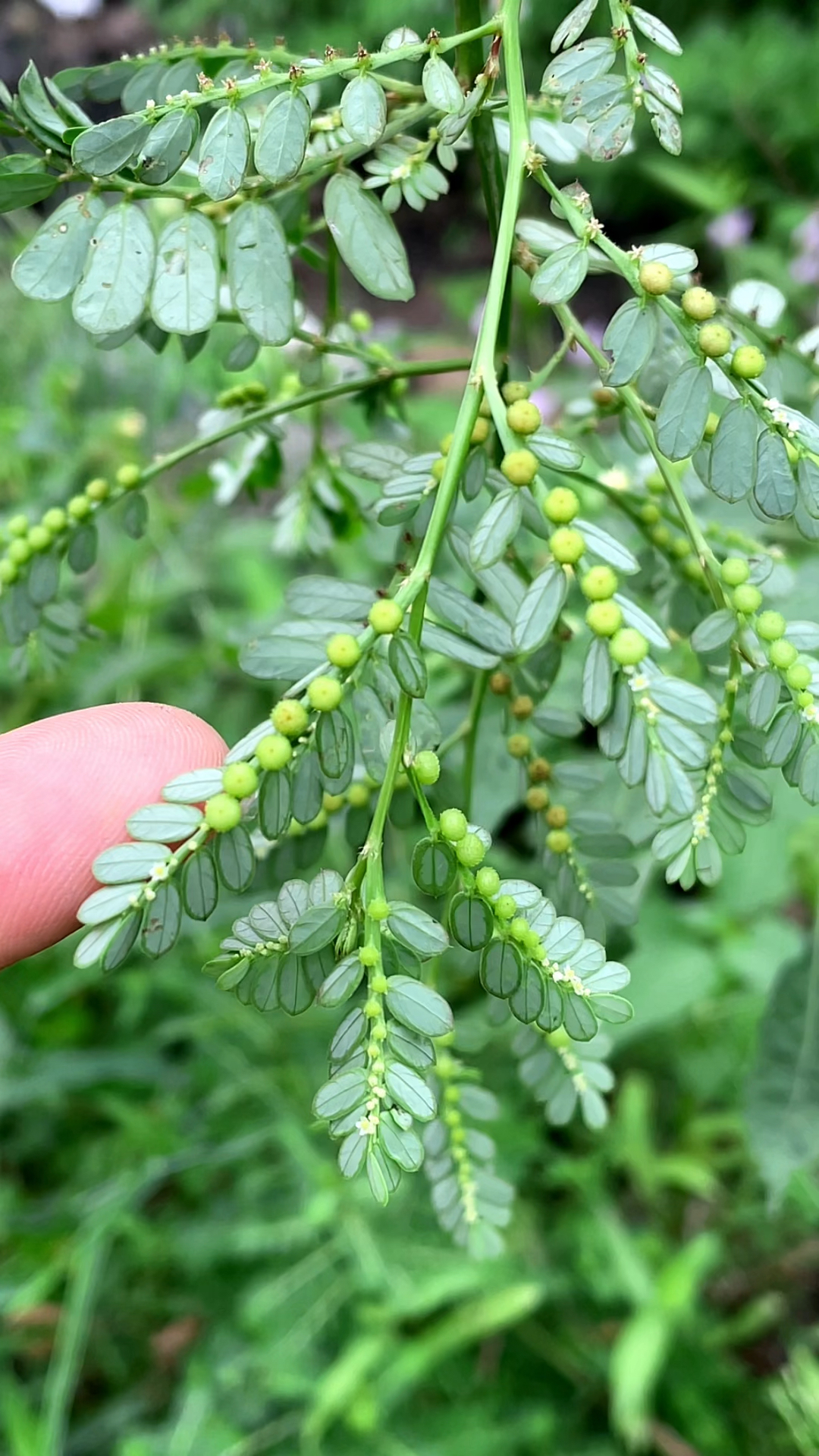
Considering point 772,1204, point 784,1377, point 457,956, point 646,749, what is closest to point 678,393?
point 646,749

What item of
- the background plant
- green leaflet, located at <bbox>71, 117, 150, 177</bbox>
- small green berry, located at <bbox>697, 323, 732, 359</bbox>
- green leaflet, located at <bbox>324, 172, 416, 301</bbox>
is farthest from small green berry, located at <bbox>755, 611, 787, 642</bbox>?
green leaflet, located at <bbox>71, 117, 150, 177</bbox>

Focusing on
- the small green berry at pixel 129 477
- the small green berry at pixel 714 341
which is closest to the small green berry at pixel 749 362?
the small green berry at pixel 714 341

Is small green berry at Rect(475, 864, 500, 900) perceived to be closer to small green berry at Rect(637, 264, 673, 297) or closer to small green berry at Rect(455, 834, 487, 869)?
small green berry at Rect(455, 834, 487, 869)

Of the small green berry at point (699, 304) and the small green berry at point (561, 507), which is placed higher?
the small green berry at point (699, 304)

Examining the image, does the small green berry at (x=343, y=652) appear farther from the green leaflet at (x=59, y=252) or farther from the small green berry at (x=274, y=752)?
the green leaflet at (x=59, y=252)

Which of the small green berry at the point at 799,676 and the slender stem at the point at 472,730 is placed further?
the slender stem at the point at 472,730

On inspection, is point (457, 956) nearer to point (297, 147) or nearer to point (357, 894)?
point (357, 894)

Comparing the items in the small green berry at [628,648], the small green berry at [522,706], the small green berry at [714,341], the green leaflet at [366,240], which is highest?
the green leaflet at [366,240]
